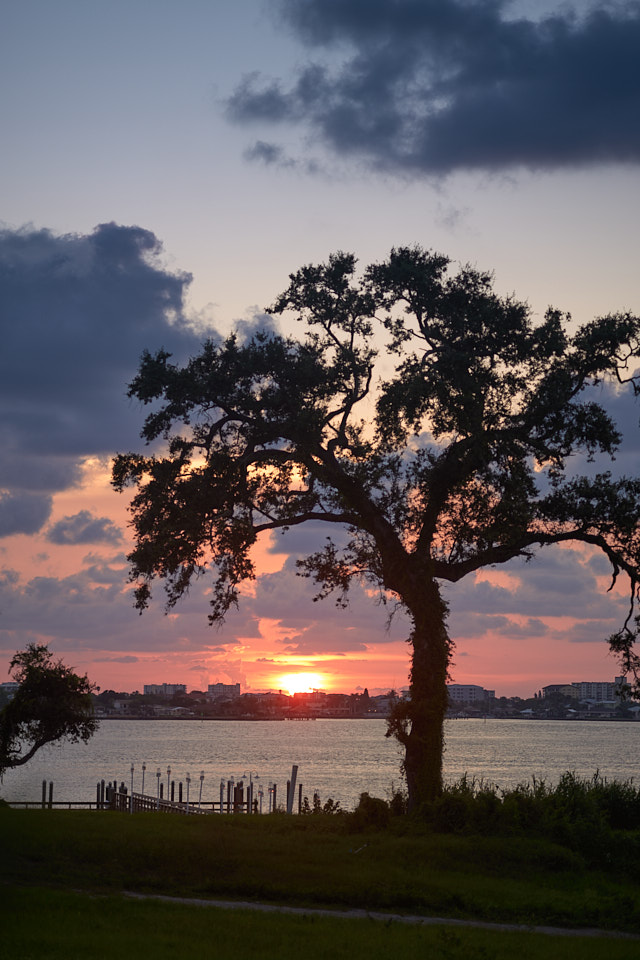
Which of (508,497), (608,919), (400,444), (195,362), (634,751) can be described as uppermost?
(195,362)

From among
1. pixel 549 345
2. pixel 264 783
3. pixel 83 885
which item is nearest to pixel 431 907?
pixel 83 885

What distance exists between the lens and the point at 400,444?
31625 millimetres

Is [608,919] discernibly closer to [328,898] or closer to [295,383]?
[328,898]

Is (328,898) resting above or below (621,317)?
below

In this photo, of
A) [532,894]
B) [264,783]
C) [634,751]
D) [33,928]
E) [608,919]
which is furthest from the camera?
[634,751]

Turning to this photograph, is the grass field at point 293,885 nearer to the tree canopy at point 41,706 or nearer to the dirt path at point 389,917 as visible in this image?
the dirt path at point 389,917

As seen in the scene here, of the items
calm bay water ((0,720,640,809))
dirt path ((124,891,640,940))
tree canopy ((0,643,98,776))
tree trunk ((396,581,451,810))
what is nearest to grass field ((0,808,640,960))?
dirt path ((124,891,640,940))

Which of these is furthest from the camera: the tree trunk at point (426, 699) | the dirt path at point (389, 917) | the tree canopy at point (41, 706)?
the tree canopy at point (41, 706)

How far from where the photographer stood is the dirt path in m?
17.6

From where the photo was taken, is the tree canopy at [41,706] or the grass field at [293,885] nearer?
the grass field at [293,885]

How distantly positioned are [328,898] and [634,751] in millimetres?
169352

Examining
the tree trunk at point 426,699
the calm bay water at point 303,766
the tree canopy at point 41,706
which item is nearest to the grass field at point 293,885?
the tree trunk at point 426,699

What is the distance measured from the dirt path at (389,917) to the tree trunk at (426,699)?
991cm

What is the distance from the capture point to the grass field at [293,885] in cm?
1526
